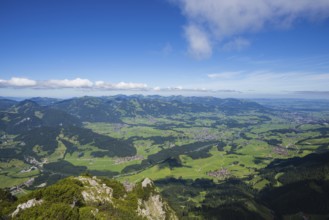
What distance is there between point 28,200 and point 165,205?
252 feet

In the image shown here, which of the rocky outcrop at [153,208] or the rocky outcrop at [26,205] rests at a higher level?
the rocky outcrop at [26,205]

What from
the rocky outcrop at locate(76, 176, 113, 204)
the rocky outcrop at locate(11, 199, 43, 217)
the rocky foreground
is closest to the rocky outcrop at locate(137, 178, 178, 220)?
the rocky foreground

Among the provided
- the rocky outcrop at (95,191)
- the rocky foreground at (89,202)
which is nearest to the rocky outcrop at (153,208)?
the rocky foreground at (89,202)

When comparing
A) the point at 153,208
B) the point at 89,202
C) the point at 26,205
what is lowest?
the point at 153,208

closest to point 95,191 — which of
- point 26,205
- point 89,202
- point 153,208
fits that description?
point 89,202

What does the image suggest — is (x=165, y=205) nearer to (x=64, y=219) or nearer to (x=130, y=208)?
(x=130, y=208)

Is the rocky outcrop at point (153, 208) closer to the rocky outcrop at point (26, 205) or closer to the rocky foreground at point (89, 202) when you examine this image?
the rocky foreground at point (89, 202)

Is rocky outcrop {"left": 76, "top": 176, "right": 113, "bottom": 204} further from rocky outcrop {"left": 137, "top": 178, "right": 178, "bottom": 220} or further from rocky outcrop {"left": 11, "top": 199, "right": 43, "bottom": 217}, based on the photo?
rocky outcrop {"left": 11, "top": 199, "right": 43, "bottom": 217}

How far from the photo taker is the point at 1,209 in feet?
286

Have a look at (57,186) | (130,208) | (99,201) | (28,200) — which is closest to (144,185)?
(130,208)

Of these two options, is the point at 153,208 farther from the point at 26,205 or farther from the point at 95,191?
the point at 26,205

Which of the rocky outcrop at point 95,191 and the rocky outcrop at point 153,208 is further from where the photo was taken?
the rocky outcrop at point 153,208

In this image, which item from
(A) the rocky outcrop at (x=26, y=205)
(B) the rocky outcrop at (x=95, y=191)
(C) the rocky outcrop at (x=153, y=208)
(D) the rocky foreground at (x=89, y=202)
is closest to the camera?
(D) the rocky foreground at (x=89, y=202)

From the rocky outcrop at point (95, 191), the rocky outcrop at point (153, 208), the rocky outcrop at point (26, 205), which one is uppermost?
the rocky outcrop at point (26, 205)
